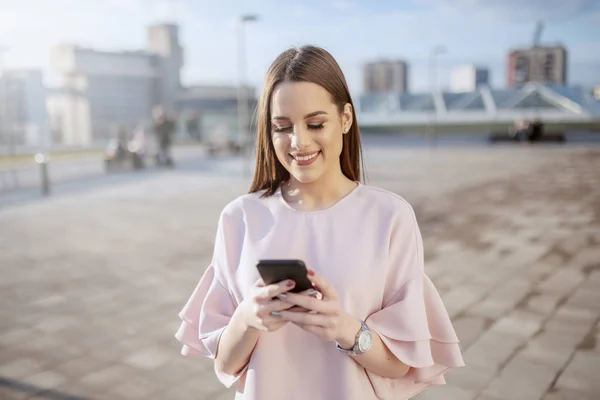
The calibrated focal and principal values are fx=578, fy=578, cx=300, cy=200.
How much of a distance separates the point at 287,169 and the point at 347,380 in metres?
0.58

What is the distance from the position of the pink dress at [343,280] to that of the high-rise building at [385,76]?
120221 mm

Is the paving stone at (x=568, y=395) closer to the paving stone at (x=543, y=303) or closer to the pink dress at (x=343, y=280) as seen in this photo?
the paving stone at (x=543, y=303)

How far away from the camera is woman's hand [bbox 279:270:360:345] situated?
1293 mm

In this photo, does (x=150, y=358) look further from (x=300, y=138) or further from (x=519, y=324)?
(x=300, y=138)

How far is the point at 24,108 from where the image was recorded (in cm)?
3522

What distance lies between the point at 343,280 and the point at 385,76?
419 ft

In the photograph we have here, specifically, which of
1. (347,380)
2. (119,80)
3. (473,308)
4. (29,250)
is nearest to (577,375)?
(473,308)

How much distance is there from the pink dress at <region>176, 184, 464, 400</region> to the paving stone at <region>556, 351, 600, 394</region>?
97.2 inches

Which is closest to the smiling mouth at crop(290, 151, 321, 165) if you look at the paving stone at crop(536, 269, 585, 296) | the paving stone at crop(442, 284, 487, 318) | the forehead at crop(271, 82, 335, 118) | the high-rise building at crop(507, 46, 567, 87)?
the forehead at crop(271, 82, 335, 118)

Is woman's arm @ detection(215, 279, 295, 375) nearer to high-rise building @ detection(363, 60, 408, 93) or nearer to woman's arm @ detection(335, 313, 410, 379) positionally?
woman's arm @ detection(335, 313, 410, 379)

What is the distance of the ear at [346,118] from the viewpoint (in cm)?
159

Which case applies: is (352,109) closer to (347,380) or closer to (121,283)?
(347,380)

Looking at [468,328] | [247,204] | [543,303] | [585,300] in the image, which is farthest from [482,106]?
[247,204]

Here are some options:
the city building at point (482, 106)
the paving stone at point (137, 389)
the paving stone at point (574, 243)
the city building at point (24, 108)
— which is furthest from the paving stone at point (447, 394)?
the city building at point (482, 106)
